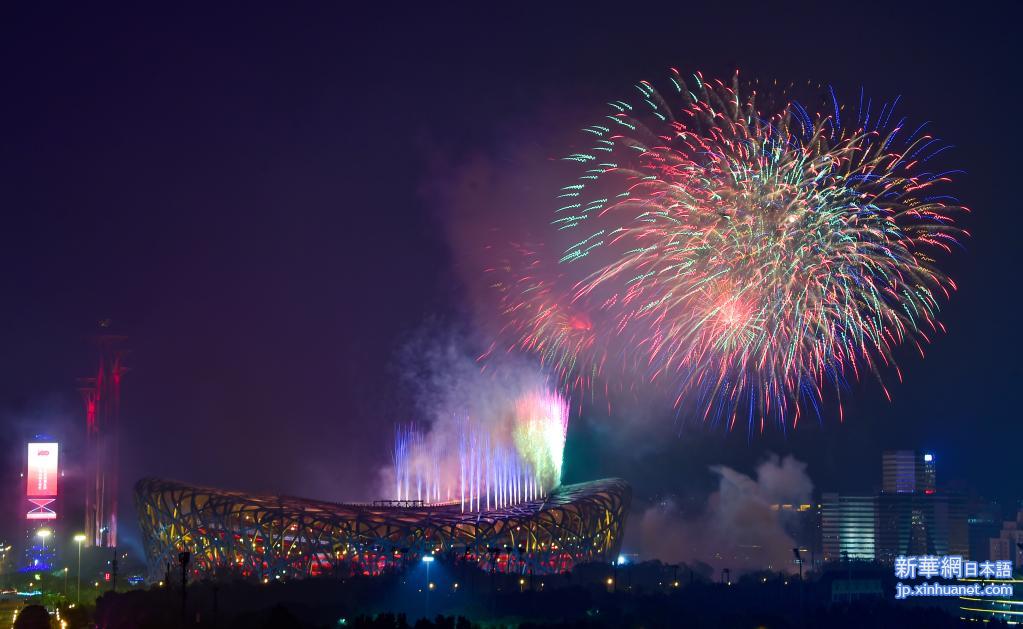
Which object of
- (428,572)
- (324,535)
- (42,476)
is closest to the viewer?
(428,572)

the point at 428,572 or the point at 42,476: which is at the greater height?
the point at 42,476

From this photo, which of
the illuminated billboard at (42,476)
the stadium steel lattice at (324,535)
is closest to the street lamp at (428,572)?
the stadium steel lattice at (324,535)

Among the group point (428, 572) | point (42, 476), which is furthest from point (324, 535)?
point (42, 476)

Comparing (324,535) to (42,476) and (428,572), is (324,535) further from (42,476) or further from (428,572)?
(42,476)

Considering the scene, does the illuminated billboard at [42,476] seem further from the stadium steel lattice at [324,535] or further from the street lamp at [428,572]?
the street lamp at [428,572]

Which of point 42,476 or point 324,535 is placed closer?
point 324,535

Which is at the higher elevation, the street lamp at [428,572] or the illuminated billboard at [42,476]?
the illuminated billboard at [42,476]
